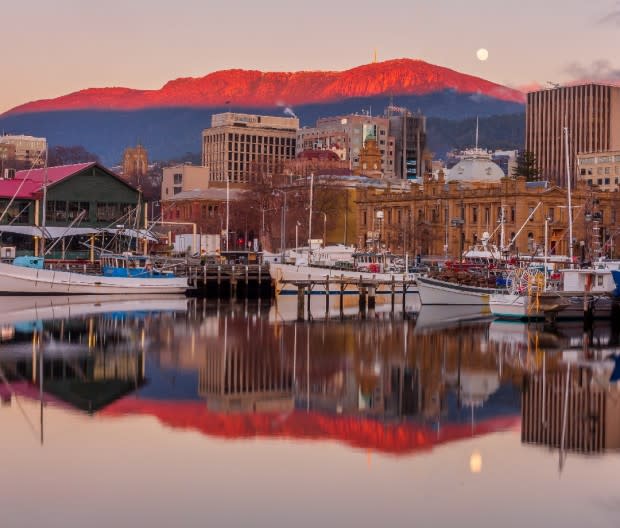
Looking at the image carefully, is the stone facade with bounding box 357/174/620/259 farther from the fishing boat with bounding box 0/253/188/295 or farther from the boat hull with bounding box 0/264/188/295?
the boat hull with bounding box 0/264/188/295

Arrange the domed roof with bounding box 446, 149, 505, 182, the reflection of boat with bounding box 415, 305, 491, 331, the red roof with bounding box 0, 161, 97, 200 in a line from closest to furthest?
the reflection of boat with bounding box 415, 305, 491, 331 → the red roof with bounding box 0, 161, 97, 200 → the domed roof with bounding box 446, 149, 505, 182

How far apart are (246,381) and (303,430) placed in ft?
31.0

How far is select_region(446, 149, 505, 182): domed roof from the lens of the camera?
5886 inches

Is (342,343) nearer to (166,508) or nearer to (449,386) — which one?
(449,386)

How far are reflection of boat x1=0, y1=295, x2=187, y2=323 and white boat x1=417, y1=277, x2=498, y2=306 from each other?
650 inches

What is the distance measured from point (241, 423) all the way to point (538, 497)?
10.8 m

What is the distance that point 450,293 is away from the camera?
8031cm

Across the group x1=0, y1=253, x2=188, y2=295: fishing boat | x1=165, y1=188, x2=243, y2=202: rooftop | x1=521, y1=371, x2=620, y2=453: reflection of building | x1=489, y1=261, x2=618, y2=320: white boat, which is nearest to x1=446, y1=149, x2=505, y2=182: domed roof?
x1=165, y1=188, x2=243, y2=202: rooftop

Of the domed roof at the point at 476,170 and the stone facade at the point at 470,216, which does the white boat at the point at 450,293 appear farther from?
the domed roof at the point at 476,170

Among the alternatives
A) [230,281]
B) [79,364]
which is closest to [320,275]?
[230,281]

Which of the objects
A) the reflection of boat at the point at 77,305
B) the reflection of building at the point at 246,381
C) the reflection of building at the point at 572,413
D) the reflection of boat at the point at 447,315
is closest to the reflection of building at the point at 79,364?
the reflection of building at the point at 246,381

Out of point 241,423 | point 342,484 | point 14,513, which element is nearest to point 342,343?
point 241,423

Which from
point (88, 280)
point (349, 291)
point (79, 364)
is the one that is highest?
point (88, 280)

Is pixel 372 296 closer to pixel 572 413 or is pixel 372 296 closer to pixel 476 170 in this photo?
pixel 572 413
